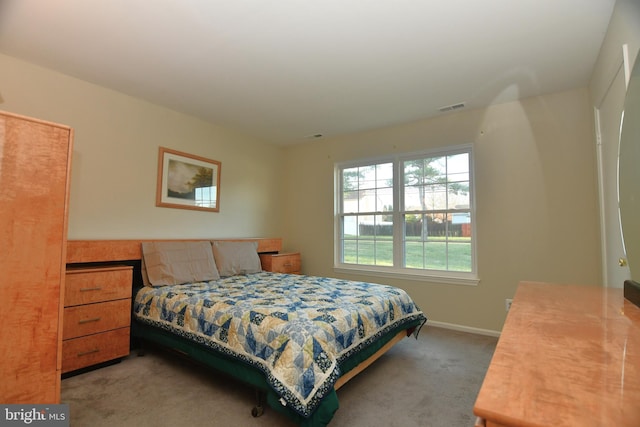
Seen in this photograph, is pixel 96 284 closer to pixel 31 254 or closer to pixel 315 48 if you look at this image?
pixel 31 254

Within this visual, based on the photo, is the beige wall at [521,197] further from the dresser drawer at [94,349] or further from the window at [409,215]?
the dresser drawer at [94,349]

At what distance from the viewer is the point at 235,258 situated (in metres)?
3.64

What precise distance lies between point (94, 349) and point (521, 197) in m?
4.14

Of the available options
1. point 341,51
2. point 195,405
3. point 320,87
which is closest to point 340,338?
point 195,405

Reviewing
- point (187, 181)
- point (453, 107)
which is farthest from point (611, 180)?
point (187, 181)

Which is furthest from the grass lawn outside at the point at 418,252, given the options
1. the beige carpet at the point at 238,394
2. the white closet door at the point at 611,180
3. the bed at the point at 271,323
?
the white closet door at the point at 611,180

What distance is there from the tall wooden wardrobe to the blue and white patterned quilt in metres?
0.87

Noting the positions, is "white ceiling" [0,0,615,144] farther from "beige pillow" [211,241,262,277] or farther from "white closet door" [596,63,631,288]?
"beige pillow" [211,241,262,277]

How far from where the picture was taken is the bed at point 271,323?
167 centimetres

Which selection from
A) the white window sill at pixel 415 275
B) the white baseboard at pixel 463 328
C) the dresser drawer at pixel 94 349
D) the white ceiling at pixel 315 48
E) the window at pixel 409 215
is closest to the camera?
the white ceiling at pixel 315 48

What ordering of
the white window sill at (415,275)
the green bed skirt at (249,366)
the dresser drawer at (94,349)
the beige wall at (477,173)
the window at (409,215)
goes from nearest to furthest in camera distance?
the green bed skirt at (249,366), the dresser drawer at (94,349), the beige wall at (477,173), the white window sill at (415,275), the window at (409,215)

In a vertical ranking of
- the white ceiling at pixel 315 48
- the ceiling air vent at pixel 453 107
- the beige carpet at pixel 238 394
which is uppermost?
the white ceiling at pixel 315 48

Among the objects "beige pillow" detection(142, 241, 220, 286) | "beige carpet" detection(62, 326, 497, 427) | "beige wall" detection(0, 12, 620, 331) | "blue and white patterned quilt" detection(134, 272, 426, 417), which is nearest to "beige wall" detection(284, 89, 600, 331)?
"beige wall" detection(0, 12, 620, 331)

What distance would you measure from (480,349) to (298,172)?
3.35 metres
